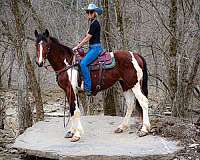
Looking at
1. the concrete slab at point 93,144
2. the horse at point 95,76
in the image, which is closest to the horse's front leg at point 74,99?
the horse at point 95,76

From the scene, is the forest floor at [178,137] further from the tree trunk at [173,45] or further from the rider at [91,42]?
the tree trunk at [173,45]

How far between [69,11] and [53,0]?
25.7 inches

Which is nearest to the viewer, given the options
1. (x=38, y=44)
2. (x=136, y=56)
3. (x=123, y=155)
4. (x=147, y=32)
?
(x=123, y=155)

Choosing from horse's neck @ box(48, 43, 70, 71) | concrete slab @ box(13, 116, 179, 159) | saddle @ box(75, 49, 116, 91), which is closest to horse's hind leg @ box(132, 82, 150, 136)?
concrete slab @ box(13, 116, 179, 159)

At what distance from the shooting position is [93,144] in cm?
794

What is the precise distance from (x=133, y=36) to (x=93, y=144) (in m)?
5.50

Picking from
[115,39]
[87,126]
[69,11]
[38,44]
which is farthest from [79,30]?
[38,44]

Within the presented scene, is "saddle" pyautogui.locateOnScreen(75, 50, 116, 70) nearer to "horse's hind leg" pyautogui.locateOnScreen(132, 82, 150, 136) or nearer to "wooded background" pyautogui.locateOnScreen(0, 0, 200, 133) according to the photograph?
"horse's hind leg" pyautogui.locateOnScreen(132, 82, 150, 136)

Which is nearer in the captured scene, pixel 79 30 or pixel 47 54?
pixel 47 54

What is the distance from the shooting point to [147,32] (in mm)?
12602

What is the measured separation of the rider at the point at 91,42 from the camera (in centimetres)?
801

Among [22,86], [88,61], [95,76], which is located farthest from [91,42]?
[22,86]

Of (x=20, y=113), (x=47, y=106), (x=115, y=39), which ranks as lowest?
(x=47, y=106)

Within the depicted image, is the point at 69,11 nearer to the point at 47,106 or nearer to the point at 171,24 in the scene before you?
the point at 171,24
